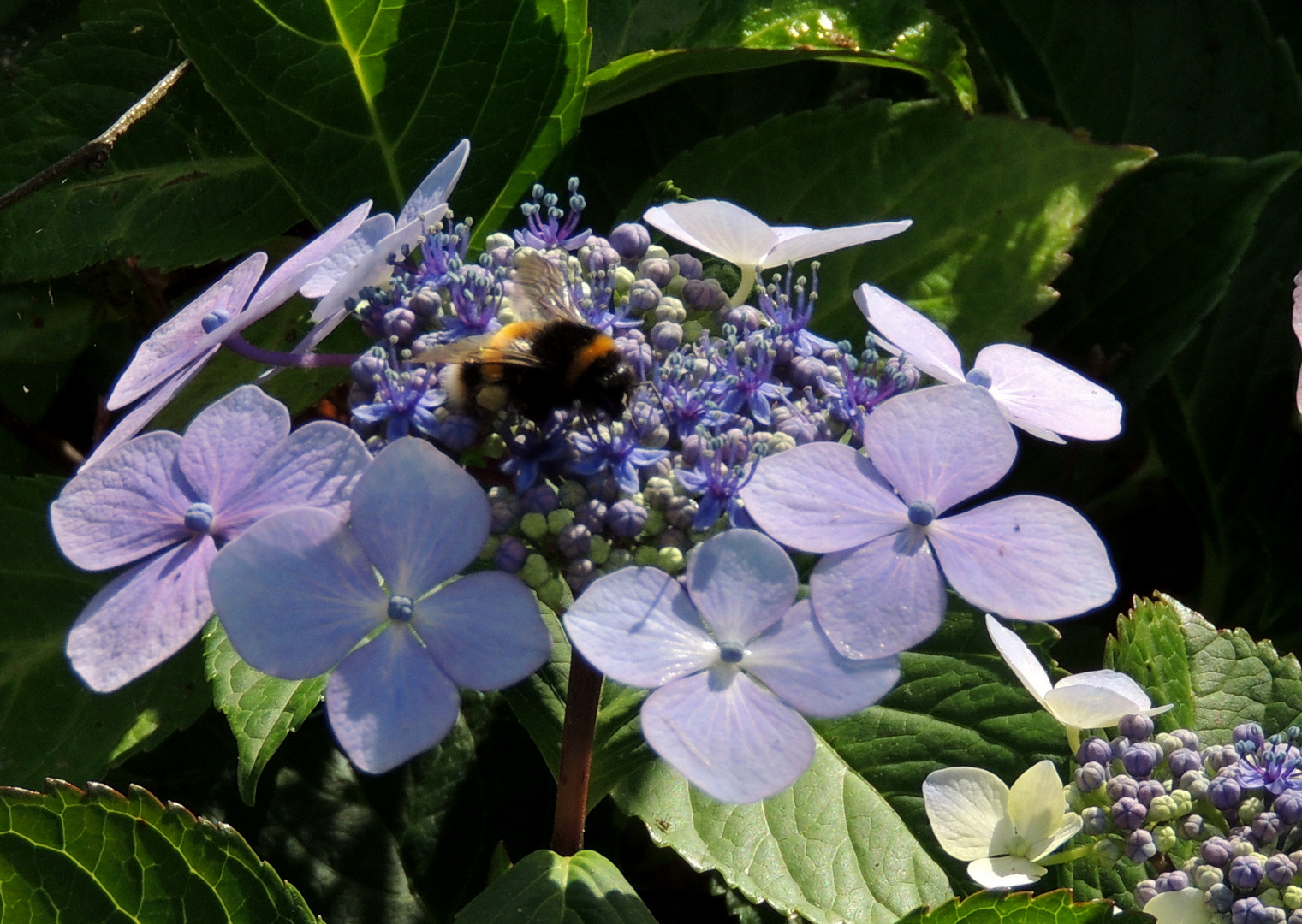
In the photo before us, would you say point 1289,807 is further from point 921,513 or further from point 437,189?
point 437,189

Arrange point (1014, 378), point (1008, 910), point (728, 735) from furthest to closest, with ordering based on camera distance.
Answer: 1. point (1014, 378)
2. point (1008, 910)
3. point (728, 735)

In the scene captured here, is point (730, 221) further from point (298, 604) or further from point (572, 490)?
point (298, 604)

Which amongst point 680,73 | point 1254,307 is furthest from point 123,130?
point 1254,307

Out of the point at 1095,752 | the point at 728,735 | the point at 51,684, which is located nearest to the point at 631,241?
the point at 728,735

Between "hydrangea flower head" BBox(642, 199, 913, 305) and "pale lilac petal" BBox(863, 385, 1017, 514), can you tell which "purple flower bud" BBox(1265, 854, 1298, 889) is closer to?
"pale lilac petal" BBox(863, 385, 1017, 514)

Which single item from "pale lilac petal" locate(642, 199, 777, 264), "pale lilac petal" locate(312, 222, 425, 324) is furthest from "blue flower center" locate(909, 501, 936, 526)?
"pale lilac petal" locate(312, 222, 425, 324)

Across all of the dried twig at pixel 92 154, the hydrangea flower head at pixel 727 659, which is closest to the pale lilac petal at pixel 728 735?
the hydrangea flower head at pixel 727 659
